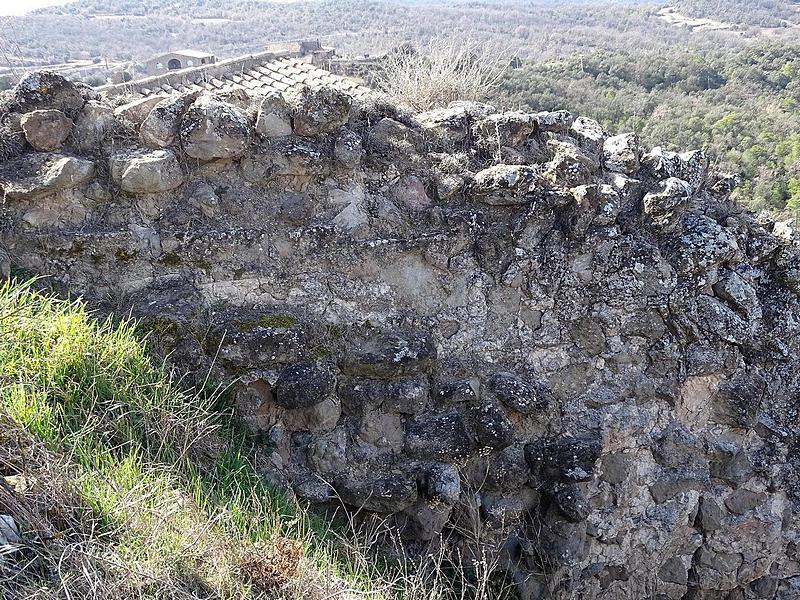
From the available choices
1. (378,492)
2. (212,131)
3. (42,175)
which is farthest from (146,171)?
(378,492)

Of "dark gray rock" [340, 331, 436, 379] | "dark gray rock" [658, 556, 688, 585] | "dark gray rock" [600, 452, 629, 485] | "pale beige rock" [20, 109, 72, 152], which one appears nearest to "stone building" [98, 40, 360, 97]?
"pale beige rock" [20, 109, 72, 152]

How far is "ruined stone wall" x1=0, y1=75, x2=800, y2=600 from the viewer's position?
3.39m

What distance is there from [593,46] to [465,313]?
21367 mm

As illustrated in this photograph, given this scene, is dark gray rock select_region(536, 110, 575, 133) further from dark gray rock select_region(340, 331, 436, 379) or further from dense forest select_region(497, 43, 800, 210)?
dense forest select_region(497, 43, 800, 210)

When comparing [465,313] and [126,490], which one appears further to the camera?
[465,313]

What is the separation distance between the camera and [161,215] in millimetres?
3490

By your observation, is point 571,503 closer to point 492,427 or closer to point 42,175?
point 492,427

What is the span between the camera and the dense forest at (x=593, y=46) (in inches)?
426

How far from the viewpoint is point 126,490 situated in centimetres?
219

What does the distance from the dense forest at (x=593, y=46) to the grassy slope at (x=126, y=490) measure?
304 cm

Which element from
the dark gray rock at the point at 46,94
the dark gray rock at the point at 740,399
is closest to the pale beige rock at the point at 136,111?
the dark gray rock at the point at 46,94

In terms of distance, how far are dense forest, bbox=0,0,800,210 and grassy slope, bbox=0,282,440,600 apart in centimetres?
304

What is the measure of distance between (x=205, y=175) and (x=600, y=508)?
2.85 meters

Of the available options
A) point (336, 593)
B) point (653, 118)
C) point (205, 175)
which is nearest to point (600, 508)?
point (336, 593)
